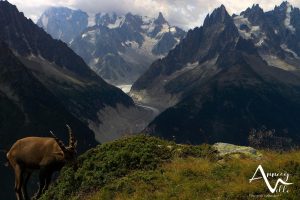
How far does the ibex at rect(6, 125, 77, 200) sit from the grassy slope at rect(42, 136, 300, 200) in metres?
1.56

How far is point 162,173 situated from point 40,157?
583 cm

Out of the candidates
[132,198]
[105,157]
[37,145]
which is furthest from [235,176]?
[37,145]

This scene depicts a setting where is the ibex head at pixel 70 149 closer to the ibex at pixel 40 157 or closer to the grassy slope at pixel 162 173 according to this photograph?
the ibex at pixel 40 157

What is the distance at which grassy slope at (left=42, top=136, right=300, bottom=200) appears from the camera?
20.3m

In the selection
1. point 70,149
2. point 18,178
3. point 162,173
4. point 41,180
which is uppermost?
point 70,149

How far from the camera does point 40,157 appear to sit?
22594 mm

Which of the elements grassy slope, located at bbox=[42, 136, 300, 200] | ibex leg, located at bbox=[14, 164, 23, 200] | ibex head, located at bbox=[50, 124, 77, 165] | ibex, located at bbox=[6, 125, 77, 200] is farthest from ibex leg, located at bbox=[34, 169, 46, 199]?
ibex head, located at bbox=[50, 124, 77, 165]

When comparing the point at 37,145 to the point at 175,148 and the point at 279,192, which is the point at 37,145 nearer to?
the point at 175,148

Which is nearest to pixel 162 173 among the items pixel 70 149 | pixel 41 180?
pixel 70 149

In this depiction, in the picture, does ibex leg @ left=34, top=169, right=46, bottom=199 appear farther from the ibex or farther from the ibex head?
the ibex head

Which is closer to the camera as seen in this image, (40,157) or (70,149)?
(70,149)

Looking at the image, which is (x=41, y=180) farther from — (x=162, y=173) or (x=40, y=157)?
(x=162, y=173)

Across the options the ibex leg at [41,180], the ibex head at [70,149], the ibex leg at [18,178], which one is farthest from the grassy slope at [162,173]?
the ibex head at [70,149]

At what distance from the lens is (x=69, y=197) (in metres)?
23.8
